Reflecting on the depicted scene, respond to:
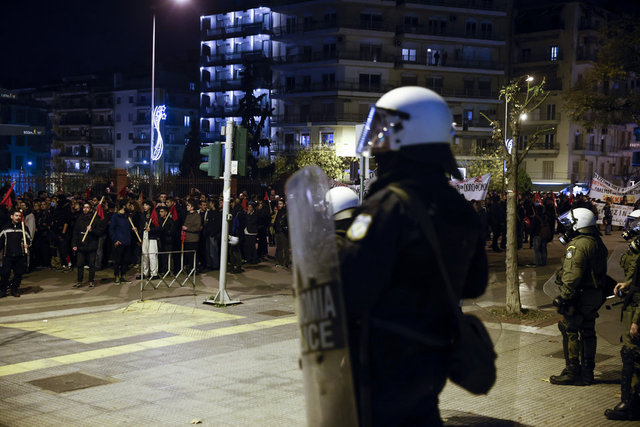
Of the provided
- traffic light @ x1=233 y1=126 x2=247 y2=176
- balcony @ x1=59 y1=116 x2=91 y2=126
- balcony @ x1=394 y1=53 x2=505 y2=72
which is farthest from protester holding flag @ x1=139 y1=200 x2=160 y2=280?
balcony @ x1=59 y1=116 x2=91 y2=126

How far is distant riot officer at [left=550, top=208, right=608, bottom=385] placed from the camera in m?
6.93

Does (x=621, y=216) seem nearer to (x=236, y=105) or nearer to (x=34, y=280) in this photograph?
(x=34, y=280)

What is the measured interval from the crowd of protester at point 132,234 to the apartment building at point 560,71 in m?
49.5

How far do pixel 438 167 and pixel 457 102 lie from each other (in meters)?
60.2

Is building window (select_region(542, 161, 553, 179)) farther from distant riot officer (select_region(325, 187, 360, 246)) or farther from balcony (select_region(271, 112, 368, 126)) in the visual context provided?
distant riot officer (select_region(325, 187, 360, 246))

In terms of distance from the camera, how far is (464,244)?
2.46 meters

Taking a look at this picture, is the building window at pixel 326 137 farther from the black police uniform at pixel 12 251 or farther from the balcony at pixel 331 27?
→ the black police uniform at pixel 12 251

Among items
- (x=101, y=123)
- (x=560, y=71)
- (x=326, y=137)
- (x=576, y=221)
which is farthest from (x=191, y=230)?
(x=101, y=123)

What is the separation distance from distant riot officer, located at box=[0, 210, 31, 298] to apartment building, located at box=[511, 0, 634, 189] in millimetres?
56761

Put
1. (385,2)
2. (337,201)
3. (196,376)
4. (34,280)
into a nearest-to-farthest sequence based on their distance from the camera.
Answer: (337,201) → (196,376) → (34,280) → (385,2)

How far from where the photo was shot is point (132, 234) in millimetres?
16797

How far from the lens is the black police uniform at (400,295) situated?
2.21 m

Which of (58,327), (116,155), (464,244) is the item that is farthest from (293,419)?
(116,155)

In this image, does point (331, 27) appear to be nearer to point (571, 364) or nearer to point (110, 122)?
point (110, 122)
